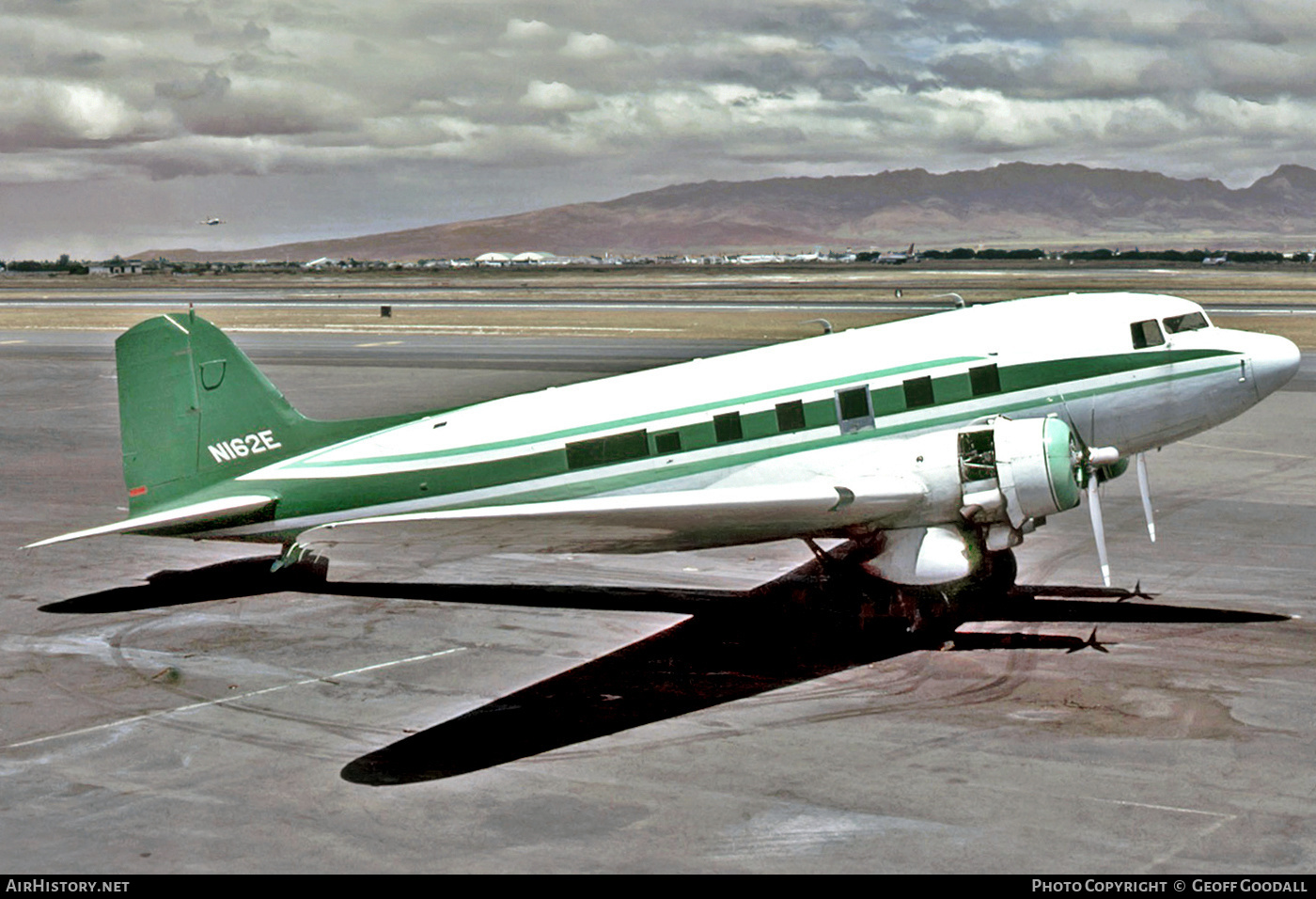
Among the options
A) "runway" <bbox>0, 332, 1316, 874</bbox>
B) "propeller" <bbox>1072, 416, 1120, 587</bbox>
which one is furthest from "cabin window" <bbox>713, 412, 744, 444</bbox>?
"propeller" <bbox>1072, 416, 1120, 587</bbox>

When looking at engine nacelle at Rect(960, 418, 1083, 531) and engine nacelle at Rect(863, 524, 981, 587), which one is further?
engine nacelle at Rect(863, 524, 981, 587)

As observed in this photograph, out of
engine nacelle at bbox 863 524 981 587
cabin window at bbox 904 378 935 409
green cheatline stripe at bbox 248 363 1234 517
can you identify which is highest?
cabin window at bbox 904 378 935 409

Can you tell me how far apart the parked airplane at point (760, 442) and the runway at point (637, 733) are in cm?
Result: 178

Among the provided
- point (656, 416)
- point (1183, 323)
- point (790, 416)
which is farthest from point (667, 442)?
point (1183, 323)

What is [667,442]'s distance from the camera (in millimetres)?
20812

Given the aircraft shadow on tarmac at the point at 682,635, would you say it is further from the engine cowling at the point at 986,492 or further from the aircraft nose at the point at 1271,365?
the aircraft nose at the point at 1271,365

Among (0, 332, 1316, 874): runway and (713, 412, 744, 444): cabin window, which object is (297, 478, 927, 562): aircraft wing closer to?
(713, 412, 744, 444): cabin window

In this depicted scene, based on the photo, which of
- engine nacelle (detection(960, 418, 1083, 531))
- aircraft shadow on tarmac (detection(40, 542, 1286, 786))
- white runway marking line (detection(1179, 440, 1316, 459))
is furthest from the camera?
white runway marking line (detection(1179, 440, 1316, 459))

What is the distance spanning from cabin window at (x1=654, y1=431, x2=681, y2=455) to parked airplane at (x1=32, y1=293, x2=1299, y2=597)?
6cm

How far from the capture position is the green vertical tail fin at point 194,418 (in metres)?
22.8

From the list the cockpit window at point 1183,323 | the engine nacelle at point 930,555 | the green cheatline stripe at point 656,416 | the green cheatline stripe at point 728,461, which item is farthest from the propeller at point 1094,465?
the green cheatline stripe at point 656,416

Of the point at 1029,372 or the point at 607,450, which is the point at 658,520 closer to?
the point at 607,450

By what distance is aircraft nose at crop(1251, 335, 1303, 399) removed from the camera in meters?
20.7
